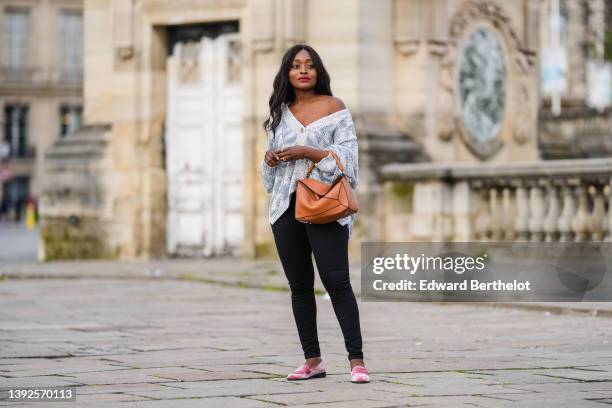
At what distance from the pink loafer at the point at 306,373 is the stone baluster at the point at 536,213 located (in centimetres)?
867

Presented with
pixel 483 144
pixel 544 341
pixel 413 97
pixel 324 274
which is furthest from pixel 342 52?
pixel 324 274

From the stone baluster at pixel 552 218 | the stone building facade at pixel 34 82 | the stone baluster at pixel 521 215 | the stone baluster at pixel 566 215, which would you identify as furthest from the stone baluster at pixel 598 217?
the stone building facade at pixel 34 82

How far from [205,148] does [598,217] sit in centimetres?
650

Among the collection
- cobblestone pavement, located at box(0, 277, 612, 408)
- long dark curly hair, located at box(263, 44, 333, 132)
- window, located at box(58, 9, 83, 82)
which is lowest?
cobblestone pavement, located at box(0, 277, 612, 408)

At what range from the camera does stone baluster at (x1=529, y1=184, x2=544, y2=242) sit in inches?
675

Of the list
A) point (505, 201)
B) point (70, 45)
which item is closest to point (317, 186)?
point (505, 201)

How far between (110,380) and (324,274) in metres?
1.24

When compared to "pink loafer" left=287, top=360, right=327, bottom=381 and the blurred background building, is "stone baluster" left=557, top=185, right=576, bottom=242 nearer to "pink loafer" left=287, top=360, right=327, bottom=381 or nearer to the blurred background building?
the blurred background building

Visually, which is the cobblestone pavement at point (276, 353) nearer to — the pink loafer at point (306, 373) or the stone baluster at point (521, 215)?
the pink loafer at point (306, 373)

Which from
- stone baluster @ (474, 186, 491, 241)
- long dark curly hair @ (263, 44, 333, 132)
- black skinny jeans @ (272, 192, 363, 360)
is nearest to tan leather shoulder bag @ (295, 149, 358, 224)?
black skinny jeans @ (272, 192, 363, 360)

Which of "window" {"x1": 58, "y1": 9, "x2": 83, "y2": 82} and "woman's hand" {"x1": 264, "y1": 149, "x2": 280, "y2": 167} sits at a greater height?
"window" {"x1": 58, "y1": 9, "x2": 83, "y2": 82}

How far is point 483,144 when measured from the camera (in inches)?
886

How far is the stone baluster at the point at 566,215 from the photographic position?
1678 cm

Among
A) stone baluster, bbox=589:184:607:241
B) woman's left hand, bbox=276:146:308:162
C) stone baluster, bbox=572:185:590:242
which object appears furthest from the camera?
stone baluster, bbox=572:185:590:242
